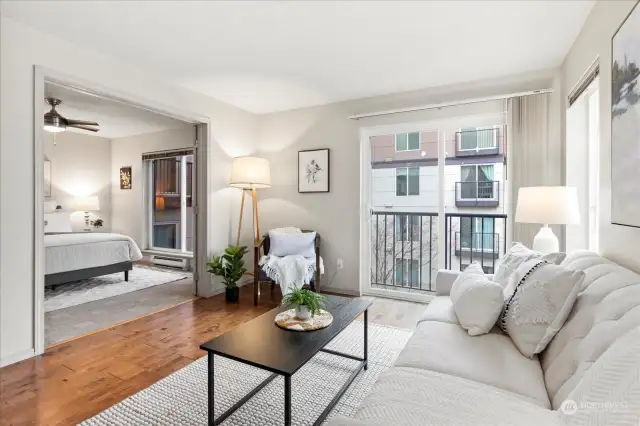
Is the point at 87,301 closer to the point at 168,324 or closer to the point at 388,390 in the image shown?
the point at 168,324

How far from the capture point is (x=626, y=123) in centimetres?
155

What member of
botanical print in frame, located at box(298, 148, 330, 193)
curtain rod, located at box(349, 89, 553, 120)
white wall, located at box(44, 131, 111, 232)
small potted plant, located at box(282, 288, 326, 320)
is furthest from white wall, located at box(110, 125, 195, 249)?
small potted plant, located at box(282, 288, 326, 320)

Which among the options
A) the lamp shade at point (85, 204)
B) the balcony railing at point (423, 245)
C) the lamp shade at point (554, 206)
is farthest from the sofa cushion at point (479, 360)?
the lamp shade at point (85, 204)

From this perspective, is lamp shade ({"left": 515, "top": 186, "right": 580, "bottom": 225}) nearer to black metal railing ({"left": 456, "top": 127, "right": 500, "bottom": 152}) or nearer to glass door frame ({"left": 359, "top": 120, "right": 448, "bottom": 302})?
black metal railing ({"left": 456, "top": 127, "right": 500, "bottom": 152})

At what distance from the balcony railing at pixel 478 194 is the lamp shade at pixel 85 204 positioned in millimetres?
6117

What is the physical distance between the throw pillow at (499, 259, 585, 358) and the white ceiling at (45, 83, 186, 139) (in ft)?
13.2

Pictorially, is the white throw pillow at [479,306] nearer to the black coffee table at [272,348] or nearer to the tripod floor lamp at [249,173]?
the black coffee table at [272,348]

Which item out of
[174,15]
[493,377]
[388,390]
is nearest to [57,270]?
[174,15]

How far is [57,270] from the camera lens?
3.89m

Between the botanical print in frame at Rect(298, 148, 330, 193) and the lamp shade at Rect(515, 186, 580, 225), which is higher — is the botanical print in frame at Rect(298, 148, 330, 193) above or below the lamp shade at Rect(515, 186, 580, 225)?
above

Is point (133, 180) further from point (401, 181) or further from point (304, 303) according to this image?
point (304, 303)

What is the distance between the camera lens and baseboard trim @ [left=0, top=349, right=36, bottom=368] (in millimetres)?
2234

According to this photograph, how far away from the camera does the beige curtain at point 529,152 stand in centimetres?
303

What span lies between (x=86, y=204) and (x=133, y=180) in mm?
894
